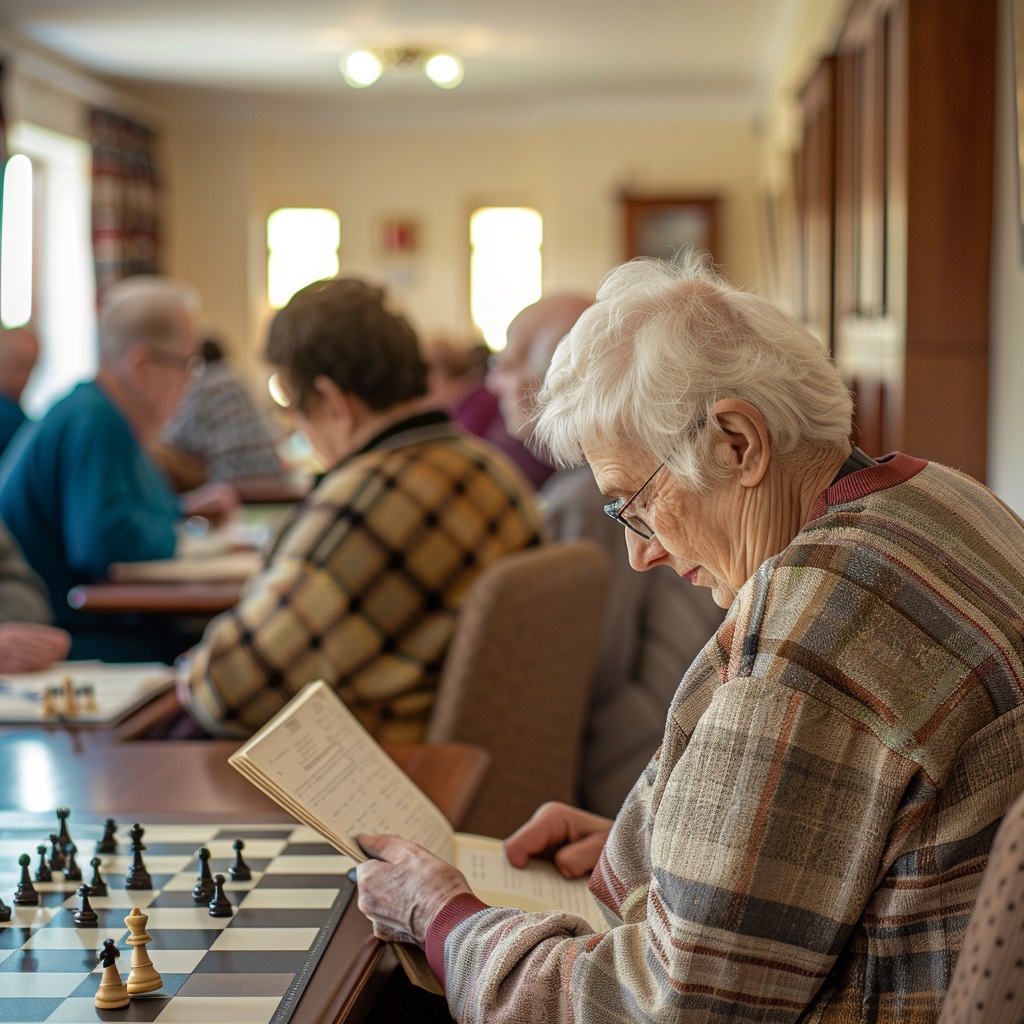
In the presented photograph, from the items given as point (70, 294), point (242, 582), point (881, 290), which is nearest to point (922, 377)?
point (881, 290)

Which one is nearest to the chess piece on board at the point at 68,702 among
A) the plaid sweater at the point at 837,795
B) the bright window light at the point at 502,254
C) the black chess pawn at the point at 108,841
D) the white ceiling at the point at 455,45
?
the black chess pawn at the point at 108,841

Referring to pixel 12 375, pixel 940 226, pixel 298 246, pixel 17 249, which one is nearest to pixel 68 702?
pixel 940 226

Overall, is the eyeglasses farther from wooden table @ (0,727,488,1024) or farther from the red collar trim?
wooden table @ (0,727,488,1024)

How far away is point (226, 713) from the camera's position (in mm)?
2006

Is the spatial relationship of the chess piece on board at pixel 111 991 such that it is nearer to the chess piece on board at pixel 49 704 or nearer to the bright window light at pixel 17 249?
the chess piece on board at pixel 49 704

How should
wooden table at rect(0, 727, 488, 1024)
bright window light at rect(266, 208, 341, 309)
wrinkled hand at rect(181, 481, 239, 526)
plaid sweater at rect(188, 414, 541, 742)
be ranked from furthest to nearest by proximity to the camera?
bright window light at rect(266, 208, 341, 309)
wrinkled hand at rect(181, 481, 239, 526)
plaid sweater at rect(188, 414, 541, 742)
wooden table at rect(0, 727, 488, 1024)

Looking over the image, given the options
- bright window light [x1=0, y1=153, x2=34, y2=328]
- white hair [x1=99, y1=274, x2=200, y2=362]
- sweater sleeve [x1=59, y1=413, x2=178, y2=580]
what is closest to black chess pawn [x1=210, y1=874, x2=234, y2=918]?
sweater sleeve [x1=59, y1=413, x2=178, y2=580]

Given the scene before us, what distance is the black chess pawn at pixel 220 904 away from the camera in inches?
46.0

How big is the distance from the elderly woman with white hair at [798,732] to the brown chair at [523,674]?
864 millimetres

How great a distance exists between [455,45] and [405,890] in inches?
284

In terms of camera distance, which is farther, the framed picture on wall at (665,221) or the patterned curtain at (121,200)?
the framed picture on wall at (665,221)

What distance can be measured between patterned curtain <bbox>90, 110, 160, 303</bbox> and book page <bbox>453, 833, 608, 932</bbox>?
8.09 meters

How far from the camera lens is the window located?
8.42 meters

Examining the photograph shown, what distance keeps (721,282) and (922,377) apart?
6.49 ft
